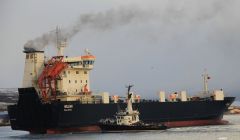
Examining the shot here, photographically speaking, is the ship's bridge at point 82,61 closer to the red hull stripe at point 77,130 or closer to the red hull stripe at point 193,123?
the red hull stripe at point 77,130

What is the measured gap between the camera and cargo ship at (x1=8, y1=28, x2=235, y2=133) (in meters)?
75.1

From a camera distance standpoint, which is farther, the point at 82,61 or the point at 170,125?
the point at 170,125

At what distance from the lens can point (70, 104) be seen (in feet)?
248

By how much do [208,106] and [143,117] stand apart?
405 inches

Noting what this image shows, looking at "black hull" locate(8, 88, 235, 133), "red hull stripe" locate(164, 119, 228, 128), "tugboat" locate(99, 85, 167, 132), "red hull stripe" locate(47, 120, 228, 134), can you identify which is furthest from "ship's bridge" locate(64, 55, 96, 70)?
"red hull stripe" locate(164, 119, 228, 128)

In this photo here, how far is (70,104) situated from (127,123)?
22.3 feet

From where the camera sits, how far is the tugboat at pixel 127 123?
76.5 metres

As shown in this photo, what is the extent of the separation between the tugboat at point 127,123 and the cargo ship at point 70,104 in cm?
186

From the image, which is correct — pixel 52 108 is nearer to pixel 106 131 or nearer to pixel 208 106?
pixel 106 131

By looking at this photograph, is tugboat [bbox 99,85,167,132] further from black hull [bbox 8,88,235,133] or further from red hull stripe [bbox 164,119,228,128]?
red hull stripe [bbox 164,119,228,128]

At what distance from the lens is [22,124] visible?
76.4 metres

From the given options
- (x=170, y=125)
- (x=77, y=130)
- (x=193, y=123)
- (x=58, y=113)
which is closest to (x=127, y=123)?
(x=77, y=130)

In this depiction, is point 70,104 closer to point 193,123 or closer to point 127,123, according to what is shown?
point 127,123

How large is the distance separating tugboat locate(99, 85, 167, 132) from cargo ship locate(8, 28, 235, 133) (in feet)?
6.11
